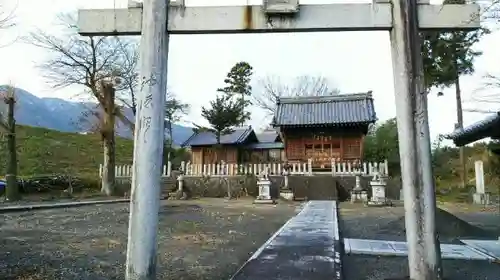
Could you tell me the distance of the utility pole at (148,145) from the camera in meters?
3.92

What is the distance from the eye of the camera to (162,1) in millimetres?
4160

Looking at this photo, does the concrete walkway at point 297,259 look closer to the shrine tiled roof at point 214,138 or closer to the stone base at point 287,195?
the stone base at point 287,195

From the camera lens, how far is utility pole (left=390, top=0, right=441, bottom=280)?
153 inches

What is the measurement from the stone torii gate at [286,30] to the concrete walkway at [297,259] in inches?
39.2

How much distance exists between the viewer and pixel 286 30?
418cm

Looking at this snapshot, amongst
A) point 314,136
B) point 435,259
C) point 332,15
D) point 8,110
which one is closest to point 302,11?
point 332,15

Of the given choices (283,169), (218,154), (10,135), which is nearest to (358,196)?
(283,169)

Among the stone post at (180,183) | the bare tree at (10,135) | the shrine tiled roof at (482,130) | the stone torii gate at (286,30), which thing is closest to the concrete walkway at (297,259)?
the stone torii gate at (286,30)

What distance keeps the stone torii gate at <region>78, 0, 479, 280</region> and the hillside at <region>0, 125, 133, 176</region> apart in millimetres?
25275

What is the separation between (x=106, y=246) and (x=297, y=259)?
12.0 ft

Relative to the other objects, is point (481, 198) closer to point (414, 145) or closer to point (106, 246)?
point (414, 145)

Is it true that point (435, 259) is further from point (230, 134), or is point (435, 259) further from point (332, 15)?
point (230, 134)

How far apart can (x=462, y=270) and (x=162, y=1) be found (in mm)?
4959

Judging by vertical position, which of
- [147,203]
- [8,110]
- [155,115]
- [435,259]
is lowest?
[435,259]
